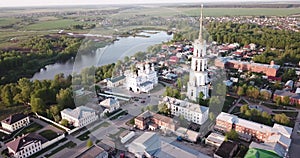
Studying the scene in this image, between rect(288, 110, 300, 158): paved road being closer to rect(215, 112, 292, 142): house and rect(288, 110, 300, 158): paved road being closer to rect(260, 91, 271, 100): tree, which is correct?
rect(215, 112, 292, 142): house

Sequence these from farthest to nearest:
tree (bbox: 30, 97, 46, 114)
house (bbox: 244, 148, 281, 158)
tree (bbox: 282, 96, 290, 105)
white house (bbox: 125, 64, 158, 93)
Answer: white house (bbox: 125, 64, 158, 93)
tree (bbox: 282, 96, 290, 105)
tree (bbox: 30, 97, 46, 114)
house (bbox: 244, 148, 281, 158)

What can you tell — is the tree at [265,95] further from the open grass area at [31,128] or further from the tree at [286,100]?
→ the open grass area at [31,128]

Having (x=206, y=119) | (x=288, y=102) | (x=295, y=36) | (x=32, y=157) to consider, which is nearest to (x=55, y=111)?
(x=32, y=157)

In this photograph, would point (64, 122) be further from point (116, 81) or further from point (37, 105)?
point (116, 81)

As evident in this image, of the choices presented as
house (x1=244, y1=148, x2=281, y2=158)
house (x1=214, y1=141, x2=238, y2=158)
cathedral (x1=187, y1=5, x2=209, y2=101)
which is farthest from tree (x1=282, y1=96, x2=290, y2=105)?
house (x1=244, y1=148, x2=281, y2=158)

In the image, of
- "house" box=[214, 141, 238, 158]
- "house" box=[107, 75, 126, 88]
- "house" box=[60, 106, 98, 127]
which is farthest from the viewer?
"house" box=[107, 75, 126, 88]

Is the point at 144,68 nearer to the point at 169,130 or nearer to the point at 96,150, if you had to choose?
the point at 169,130
